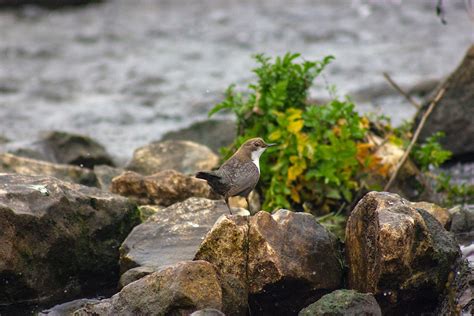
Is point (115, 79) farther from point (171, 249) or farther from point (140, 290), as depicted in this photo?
point (140, 290)

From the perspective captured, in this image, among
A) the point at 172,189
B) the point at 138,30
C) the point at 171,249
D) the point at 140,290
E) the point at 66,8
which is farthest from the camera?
the point at 66,8

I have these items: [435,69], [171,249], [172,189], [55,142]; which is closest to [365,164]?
[172,189]

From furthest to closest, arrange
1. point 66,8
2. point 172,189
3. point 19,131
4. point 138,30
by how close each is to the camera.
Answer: point 66,8, point 138,30, point 19,131, point 172,189

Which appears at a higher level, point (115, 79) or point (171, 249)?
point (171, 249)

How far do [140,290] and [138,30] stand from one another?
14310mm

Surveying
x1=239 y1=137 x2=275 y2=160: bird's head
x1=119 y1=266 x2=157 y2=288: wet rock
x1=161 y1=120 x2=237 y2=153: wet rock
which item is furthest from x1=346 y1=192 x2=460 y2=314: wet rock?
x1=161 y1=120 x2=237 y2=153: wet rock

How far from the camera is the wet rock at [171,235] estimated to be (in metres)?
5.99

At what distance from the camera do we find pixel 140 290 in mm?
5113

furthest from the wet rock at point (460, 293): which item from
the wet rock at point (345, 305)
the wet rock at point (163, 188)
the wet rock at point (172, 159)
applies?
the wet rock at point (172, 159)

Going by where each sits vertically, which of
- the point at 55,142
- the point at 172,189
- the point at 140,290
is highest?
the point at 140,290

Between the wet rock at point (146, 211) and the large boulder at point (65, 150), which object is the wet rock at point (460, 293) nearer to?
the wet rock at point (146, 211)

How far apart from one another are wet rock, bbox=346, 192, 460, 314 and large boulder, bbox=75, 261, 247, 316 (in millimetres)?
885

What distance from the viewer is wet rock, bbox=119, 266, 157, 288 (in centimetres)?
566

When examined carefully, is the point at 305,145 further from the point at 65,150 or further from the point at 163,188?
the point at 65,150
